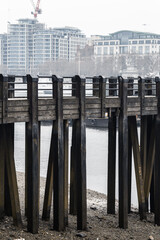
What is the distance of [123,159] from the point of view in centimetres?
2216

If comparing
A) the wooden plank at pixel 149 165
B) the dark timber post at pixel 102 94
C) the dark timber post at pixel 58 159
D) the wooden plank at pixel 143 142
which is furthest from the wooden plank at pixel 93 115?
the wooden plank at pixel 149 165

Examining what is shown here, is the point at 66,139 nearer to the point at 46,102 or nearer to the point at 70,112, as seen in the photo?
the point at 70,112

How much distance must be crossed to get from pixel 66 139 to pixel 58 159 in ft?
3.58

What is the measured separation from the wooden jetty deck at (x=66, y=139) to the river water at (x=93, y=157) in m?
8.39

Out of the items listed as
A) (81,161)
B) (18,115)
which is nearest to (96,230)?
(81,161)

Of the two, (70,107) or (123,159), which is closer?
(70,107)

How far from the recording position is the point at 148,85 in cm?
2491

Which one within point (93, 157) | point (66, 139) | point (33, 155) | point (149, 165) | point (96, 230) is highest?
point (66, 139)

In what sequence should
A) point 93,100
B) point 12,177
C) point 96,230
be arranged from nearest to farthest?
point 12,177, point 96,230, point 93,100

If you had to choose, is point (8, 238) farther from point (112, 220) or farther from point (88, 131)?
point (88, 131)

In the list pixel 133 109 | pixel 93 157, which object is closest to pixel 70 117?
pixel 133 109

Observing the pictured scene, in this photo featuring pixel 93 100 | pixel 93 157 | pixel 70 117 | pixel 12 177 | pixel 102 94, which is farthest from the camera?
pixel 93 157

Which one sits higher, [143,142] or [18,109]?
[18,109]

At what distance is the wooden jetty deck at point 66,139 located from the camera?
19344 millimetres
